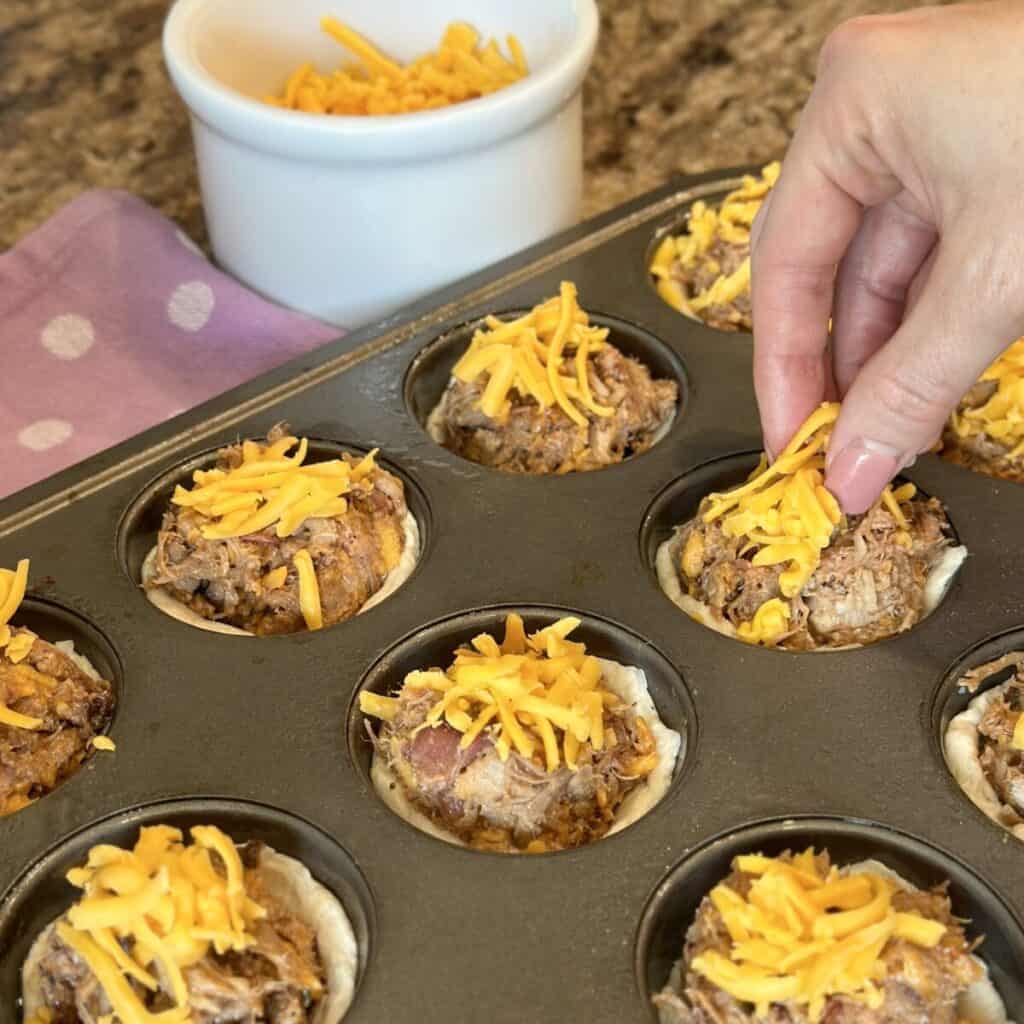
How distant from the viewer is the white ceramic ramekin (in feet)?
7.23

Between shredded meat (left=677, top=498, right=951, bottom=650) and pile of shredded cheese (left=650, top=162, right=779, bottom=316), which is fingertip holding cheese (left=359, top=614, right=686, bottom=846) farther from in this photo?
pile of shredded cheese (left=650, top=162, right=779, bottom=316)

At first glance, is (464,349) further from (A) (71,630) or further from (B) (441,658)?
(A) (71,630)

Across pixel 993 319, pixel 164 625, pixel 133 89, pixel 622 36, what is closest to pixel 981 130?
pixel 993 319

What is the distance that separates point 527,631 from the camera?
74.1 inches

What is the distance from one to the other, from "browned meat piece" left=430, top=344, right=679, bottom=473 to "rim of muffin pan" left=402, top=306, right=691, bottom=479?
4cm

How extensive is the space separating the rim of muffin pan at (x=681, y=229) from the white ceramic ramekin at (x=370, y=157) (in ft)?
0.54

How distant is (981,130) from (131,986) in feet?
4.18

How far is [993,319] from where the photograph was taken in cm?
141

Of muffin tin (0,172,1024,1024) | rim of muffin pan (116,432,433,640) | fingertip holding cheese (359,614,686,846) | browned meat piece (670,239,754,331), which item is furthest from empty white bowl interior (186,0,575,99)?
fingertip holding cheese (359,614,686,846)

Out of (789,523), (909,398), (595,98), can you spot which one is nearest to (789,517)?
(789,523)

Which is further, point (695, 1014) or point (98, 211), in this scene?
point (98, 211)

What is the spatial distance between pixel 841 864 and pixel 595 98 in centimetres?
192

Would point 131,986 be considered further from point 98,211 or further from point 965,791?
point 98,211

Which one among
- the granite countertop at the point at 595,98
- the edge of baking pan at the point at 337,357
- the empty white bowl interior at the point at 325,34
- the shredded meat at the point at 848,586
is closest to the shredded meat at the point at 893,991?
the shredded meat at the point at 848,586
